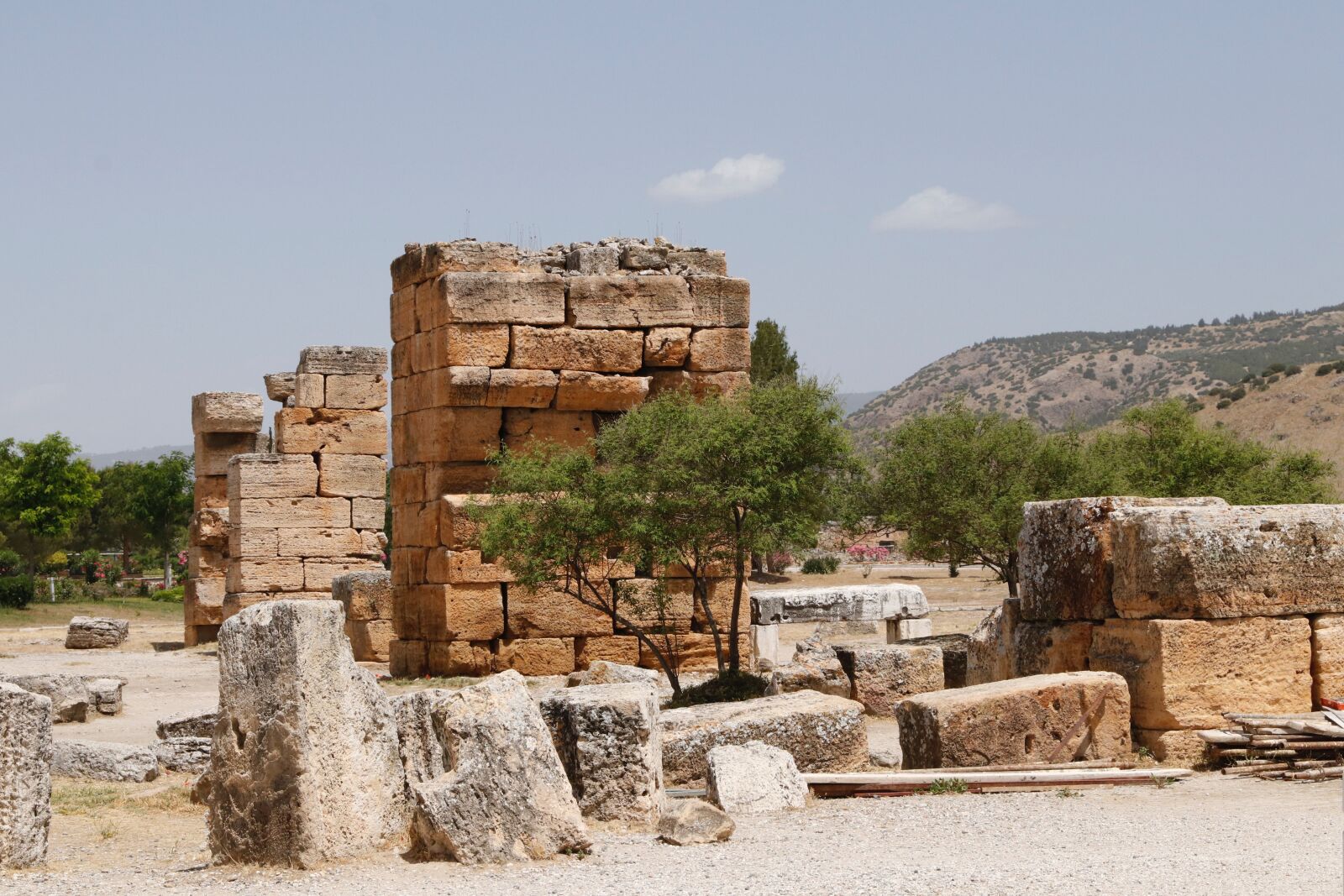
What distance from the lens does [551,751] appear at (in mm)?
7172

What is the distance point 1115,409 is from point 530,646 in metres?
82.4

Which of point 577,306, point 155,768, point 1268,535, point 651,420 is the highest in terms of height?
point 577,306

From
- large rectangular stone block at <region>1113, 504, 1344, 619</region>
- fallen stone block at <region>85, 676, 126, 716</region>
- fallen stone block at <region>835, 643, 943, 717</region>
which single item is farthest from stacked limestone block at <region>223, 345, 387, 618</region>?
large rectangular stone block at <region>1113, 504, 1344, 619</region>

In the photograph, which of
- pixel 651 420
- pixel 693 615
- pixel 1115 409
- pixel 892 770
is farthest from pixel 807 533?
pixel 1115 409

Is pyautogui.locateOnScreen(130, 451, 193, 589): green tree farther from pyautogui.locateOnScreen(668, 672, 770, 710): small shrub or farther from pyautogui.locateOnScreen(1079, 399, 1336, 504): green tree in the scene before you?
pyautogui.locateOnScreen(668, 672, 770, 710): small shrub

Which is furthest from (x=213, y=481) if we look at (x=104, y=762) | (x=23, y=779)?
(x=23, y=779)

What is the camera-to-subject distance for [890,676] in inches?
498

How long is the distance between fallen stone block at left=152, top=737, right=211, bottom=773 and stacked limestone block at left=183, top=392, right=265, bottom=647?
41.1 ft

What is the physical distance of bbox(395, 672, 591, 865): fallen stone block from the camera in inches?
269

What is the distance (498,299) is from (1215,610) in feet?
24.7

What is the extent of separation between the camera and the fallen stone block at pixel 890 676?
41.5ft

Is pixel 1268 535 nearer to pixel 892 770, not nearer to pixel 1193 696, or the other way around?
pixel 1193 696

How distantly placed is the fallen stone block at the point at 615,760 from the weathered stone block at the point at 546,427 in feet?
22.7

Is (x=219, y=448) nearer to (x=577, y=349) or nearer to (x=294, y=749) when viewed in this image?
(x=577, y=349)
